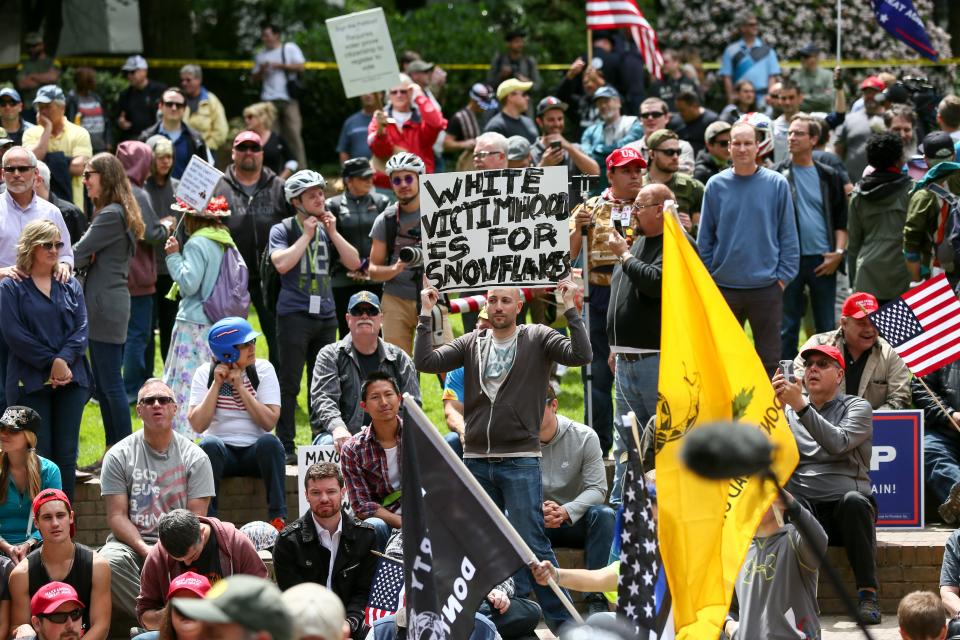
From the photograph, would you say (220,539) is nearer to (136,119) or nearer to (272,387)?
(272,387)

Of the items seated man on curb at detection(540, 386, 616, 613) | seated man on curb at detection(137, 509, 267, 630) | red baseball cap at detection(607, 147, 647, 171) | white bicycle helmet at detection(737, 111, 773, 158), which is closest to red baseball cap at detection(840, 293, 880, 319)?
red baseball cap at detection(607, 147, 647, 171)

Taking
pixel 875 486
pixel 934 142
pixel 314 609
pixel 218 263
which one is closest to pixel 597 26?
pixel 934 142

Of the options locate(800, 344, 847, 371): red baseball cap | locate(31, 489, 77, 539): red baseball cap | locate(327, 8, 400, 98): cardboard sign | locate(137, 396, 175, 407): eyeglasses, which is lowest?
locate(31, 489, 77, 539): red baseball cap

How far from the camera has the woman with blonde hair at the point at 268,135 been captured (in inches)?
655

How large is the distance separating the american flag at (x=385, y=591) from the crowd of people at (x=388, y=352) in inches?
4.0

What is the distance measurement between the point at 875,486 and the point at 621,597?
11.1 feet

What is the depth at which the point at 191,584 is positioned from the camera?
28.0 feet

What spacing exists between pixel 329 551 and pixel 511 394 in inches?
52.6

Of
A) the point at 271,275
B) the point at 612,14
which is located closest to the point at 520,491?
the point at 271,275

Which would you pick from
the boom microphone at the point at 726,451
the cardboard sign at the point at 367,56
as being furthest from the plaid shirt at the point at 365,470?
the boom microphone at the point at 726,451

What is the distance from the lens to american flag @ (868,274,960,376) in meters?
10.8

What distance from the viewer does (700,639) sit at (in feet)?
24.7

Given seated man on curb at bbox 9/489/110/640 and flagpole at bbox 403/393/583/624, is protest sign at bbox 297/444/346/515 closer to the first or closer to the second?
seated man on curb at bbox 9/489/110/640

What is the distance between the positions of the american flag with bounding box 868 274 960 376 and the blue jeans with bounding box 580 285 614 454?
1.84 m
